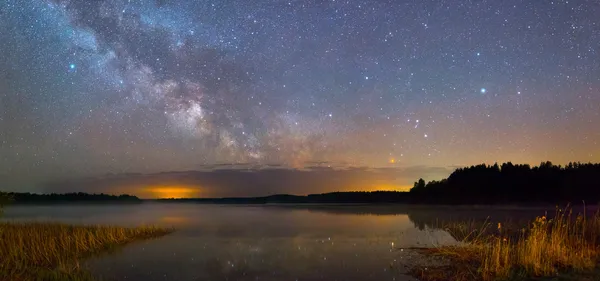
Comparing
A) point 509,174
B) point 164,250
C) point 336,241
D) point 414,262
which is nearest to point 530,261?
point 414,262

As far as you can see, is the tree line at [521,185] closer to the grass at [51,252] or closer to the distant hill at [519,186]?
the distant hill at [519,186]

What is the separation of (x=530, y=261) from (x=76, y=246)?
22.2 m

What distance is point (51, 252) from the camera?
21.2m

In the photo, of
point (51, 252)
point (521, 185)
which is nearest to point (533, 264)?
point (51, 252)

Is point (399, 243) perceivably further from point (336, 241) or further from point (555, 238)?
point (555, 238)

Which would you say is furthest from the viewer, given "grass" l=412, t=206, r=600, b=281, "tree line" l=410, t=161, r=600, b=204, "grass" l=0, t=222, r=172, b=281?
"tree line" l=410, t=161, r=600, b=204

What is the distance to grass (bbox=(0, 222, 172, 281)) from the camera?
16562 mm

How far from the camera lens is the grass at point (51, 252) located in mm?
16562

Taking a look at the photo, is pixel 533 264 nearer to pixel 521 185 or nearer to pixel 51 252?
pixel 51 252

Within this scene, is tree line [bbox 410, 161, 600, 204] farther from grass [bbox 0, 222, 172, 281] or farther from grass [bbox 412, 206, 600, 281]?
grass [bbox 0, 222, 172, 281]

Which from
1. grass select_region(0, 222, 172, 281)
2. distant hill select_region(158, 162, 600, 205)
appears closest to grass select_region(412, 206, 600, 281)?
grass select_region(0, 222, 172, 281)

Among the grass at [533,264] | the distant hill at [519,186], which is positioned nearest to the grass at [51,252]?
the grass at [533,264]

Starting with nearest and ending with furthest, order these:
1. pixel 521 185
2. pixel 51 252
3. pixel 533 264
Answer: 1. pixel 533 264
2. pixel 51 252
3. pixel 521 185

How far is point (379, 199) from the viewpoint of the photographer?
171875 millimetres
